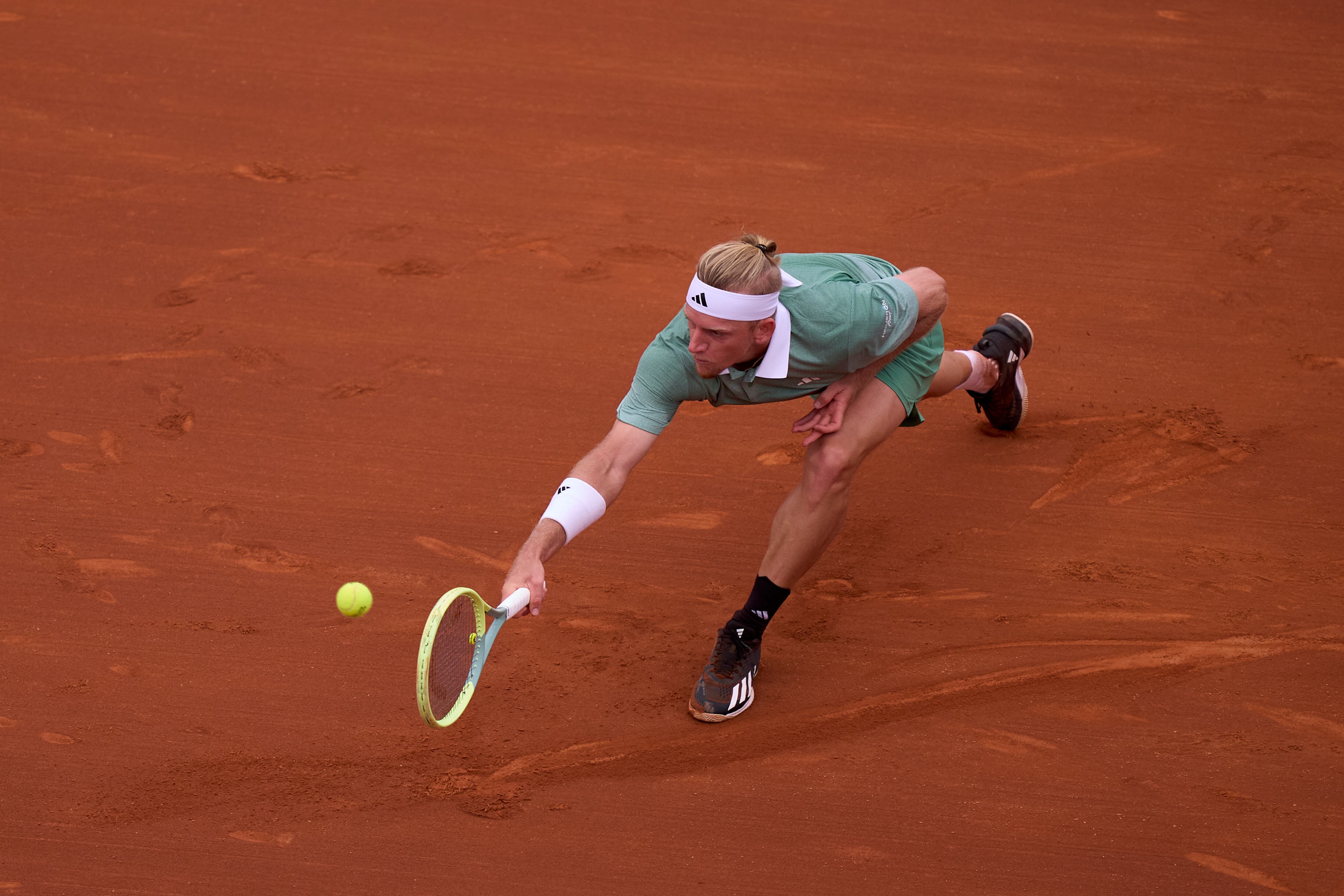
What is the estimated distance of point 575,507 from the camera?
329 centimetres

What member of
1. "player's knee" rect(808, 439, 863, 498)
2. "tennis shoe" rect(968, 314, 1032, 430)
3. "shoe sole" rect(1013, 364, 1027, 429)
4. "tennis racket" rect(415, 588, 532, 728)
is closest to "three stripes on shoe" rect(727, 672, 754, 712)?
"player's knee" rect(808, 439, 863, 498)

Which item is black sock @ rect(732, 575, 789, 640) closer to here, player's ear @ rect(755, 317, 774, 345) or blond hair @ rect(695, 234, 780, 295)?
player's ear @ rect(755, 317, 774, 345)

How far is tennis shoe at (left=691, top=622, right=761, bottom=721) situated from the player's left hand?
609 millimetres

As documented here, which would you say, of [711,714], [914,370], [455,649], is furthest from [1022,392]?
[455,649]

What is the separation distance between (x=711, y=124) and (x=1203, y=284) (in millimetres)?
2571

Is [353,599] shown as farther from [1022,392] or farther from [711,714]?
[1022,392]

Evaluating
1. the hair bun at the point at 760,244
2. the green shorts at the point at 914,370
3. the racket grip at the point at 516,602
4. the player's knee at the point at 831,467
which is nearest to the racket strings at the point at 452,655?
the racket grip at the point at 516,602

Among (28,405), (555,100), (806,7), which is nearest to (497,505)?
(28,405)

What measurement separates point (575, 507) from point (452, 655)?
515 millimetres

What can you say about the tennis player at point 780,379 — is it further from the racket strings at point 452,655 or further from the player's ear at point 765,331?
the racket strings at point 452,655

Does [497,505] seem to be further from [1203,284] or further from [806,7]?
[806,7]

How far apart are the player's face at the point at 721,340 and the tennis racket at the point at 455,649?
826 mm

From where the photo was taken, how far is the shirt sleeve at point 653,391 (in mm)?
3492

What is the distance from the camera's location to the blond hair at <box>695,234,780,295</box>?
3322 mm
